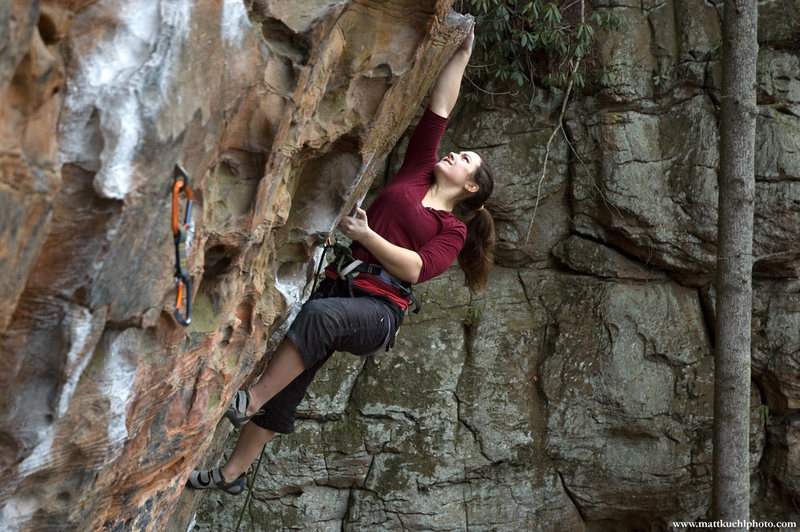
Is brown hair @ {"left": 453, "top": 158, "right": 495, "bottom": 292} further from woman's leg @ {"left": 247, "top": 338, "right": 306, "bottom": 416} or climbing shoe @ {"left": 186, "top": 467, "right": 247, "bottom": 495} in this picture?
climbing shoe @ {"left": 186, "top": 467, "right": 247, "bottom": 495}

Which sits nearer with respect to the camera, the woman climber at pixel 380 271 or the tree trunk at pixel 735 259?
the woman climber at pixel 380 271

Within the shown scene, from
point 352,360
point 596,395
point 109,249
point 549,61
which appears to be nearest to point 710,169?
point 549,61

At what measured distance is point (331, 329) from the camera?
11.0 ft

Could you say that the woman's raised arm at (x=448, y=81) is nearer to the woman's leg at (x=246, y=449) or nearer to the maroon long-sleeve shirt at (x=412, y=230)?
the maroon long-sleeve shirt at (x=412, y=230)

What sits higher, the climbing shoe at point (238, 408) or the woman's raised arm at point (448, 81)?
the woman's raised arm at point (448, 81)

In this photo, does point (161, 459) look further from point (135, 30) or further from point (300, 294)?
point (135, 30)

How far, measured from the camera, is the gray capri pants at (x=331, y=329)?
10.9 feet

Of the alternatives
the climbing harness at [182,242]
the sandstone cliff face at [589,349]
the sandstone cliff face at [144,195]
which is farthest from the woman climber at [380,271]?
the sandstone cliff face at [589,349]

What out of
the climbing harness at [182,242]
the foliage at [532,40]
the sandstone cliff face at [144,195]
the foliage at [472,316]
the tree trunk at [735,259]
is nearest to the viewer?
the sandstone cliff face at [144,195]

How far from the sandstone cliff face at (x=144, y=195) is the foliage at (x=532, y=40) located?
2.93 meters

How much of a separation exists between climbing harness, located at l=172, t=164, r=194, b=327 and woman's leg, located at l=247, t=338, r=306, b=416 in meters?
0.90

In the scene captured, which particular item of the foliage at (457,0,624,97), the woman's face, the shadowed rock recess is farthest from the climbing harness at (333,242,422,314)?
the foliage at (457,0,624,97)

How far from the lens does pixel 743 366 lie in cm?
538

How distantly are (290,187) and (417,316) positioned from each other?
3335 mm
